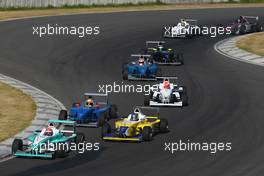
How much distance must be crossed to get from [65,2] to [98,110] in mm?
37388

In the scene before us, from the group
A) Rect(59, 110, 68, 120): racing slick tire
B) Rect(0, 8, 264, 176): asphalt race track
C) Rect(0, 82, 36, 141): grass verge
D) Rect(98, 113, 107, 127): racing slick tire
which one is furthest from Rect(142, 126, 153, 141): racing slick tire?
Rect(0, 82, 36, 141): grass verge

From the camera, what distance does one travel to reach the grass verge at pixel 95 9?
64438mm

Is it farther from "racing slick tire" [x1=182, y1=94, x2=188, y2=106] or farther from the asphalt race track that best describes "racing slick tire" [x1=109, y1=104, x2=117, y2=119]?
"racing slick tire" [x1=182, y1=94, x2=188, y2=106]

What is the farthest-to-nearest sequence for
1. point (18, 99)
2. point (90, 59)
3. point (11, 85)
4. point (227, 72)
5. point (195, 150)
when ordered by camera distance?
point (90, 59) → point (227, 72) → point (11, 85) → point (18, 99) → point (195, 150)

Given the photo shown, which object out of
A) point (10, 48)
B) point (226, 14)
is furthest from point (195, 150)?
point (226, 14)

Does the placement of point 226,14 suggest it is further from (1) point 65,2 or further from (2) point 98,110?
(2) point 98,110

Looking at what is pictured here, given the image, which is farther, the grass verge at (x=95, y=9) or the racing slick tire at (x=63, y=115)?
the grass verge at (x=95, y=9)

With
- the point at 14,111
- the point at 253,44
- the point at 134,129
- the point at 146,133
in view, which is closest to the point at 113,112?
the point at 134,129

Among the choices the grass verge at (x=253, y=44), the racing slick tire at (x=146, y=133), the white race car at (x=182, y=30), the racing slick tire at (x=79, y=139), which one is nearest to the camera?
the racing slick tire at (x=79, y=139)

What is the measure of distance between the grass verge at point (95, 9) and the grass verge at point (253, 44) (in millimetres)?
15121

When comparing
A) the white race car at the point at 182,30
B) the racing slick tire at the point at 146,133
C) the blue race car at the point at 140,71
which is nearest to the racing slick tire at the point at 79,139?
the racing slick tire at the point at 146,133

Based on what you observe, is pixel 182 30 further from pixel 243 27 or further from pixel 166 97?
pixel 166 97

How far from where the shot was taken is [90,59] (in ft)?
156

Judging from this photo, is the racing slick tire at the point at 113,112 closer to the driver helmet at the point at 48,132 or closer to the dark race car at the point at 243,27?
the driver helmet at the point at 48,132
